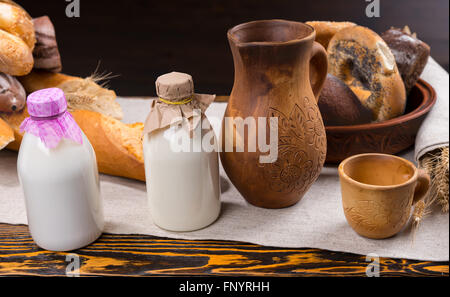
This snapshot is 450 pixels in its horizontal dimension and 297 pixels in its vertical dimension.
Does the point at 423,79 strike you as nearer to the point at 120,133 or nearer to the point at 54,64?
the point at 120,133

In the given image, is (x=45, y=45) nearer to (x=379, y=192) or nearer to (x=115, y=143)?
(x=115, y=143)

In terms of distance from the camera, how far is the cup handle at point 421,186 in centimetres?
80

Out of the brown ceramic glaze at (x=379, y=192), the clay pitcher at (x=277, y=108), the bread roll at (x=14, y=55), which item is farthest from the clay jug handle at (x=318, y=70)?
Result: the bread roll at (x=14, y=55)

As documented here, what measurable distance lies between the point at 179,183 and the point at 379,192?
271mm

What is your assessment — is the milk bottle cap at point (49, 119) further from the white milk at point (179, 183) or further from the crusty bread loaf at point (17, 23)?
the crusty bread loaf at point (17, 23)

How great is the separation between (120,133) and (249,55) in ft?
0.93

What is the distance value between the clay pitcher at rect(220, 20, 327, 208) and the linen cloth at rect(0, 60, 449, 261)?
40 mm

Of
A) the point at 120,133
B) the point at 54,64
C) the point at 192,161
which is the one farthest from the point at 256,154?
the point at 54,64

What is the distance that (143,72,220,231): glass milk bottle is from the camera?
0.78 m

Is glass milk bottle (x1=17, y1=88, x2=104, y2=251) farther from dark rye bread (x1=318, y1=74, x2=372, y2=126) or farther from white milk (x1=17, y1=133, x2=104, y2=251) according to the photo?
dark rye bread (x1=318, y1=74, x2=372, y2=126)

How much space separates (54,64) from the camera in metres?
1.10

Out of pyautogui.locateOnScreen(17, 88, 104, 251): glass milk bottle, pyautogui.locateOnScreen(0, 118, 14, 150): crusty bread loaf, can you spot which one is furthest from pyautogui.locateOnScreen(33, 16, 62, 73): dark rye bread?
pyautogui.locateOnScreen(17, 88, 104, 251): glass milk bottle

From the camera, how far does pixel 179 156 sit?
0.79 metres

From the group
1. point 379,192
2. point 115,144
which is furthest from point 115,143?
point 379,192
